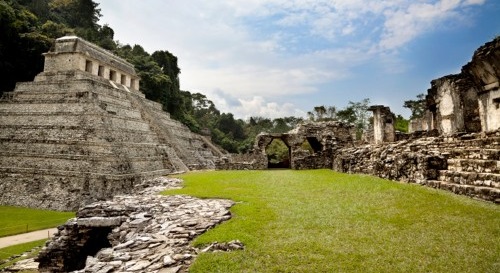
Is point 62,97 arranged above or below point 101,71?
below

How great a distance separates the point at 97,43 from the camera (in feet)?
133

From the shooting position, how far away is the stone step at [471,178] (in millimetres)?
5340

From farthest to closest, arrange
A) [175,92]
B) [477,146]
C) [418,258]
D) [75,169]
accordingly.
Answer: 1. [175,92]
2. [75,169]
3. [477,146]
4. [418,258]

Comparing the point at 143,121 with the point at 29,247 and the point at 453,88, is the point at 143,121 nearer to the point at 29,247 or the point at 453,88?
the point at 29,247

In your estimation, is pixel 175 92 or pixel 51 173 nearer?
pixel 51 173

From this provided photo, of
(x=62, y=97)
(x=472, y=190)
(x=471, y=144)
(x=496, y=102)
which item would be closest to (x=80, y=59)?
(x=62, y=97)

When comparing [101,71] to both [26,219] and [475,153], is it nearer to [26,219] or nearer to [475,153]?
[26,219]

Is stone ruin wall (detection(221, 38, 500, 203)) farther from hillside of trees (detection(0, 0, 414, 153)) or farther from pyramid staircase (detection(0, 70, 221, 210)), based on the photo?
hillside of trees (detection(0, 0, 414, 153))

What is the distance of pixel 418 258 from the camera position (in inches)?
132

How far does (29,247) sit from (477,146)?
461 inches

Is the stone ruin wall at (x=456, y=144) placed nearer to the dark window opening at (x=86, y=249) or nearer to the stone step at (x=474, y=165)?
the stone step at (x=474, y=165)

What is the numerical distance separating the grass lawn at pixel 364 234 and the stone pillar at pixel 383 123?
8.40 meters

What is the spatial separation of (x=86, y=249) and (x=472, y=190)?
7409 mm

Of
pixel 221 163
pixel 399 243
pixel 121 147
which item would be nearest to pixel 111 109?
pixel 121 147
